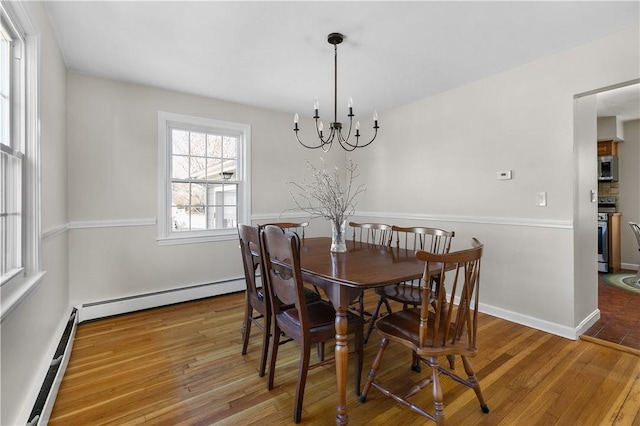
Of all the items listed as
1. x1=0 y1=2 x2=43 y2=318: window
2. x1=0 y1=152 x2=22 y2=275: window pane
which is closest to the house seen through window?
x1=0 y1=2 x2=43 y2=318: window

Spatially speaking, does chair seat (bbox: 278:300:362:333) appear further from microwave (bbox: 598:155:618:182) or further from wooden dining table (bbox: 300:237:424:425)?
microwave (bbox: 598:155:618:182)

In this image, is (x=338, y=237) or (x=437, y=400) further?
(x=338, y=237)

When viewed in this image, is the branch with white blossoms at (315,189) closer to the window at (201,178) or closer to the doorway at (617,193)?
the window at (201,178)

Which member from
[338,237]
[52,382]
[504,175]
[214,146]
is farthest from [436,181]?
[52,382]

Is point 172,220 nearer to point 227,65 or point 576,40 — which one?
point 227,65

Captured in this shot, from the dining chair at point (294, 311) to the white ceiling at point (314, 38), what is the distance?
4.99 feet

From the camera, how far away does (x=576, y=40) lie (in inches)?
92.9

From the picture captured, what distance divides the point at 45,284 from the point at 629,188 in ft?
24.2

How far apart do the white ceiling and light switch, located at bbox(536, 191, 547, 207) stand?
3.91ft

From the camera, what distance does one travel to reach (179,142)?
351 centimetres

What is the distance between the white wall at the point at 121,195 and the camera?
2.90 metres

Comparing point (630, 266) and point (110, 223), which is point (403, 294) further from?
point (630, 266)

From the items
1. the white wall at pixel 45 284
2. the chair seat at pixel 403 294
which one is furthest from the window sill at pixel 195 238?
the chair seat at pixel 403 294

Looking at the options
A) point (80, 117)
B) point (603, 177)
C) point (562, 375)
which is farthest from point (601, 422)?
point (603, 177)
